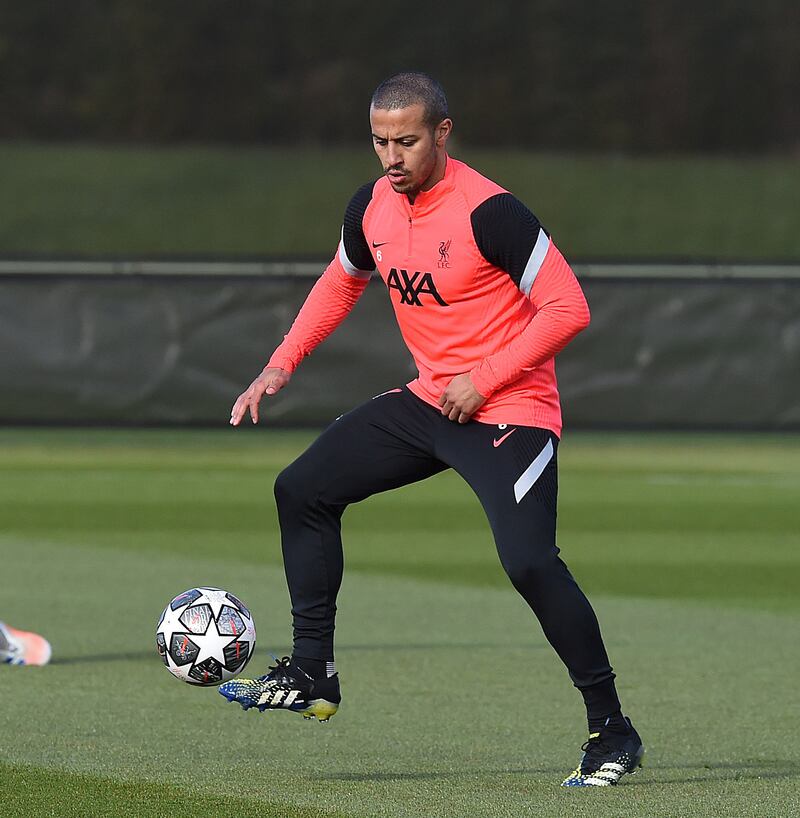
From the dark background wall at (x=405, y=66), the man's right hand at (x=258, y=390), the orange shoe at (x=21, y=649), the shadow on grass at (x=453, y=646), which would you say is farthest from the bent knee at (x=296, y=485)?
the dark background wall at (x=405, y=66)

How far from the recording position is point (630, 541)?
13594 millimetres

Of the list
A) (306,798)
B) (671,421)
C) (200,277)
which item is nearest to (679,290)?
(671,421)

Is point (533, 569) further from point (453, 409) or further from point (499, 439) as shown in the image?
point (453, 409)

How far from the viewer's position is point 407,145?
577cm

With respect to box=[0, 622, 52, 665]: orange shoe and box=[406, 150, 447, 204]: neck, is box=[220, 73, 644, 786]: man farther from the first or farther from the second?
box=[0, 622, 52, 665]: orange shoe

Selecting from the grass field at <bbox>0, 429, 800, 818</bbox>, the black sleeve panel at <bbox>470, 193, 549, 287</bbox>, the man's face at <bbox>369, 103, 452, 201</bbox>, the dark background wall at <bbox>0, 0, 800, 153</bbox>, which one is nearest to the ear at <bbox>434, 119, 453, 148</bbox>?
the man's face at <bbox>369, 103, 452, 201</bbox>

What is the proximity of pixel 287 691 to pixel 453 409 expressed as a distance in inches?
42.8

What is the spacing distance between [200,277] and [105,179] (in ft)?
90.8

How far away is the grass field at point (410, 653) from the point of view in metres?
5.79

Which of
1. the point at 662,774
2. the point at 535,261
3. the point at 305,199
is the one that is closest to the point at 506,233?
the point at 535,261

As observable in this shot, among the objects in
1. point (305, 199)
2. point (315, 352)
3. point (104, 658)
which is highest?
point (305, 199)

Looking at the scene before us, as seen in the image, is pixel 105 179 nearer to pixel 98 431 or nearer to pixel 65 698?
pixel 98 431

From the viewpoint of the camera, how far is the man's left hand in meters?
5.80

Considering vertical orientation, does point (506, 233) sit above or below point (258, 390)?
above
